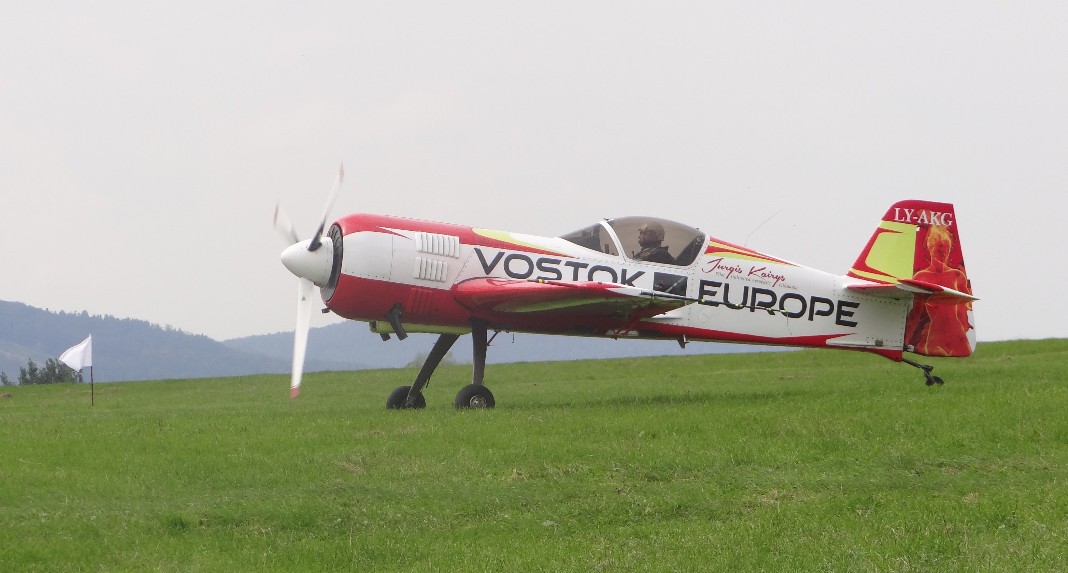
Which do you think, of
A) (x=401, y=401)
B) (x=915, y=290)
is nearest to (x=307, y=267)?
(x=401, y=401)

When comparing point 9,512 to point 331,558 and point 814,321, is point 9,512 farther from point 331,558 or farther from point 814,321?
point 814,321

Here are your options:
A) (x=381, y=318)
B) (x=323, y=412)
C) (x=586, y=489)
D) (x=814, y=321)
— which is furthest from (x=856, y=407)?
(x=323, y=412)

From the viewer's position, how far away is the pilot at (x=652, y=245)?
19328 mm

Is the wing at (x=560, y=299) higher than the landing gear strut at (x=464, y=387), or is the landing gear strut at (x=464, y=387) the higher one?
the wing at (x=560, y=299)

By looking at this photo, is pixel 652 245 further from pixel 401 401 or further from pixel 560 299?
pixel 401 401

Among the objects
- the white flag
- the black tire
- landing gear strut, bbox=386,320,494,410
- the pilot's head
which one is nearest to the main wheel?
landing gear strut, bbox=386,320,494,410

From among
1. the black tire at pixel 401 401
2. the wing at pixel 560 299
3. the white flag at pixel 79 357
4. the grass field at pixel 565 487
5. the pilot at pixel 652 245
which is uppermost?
the pilot at pixel 652 245

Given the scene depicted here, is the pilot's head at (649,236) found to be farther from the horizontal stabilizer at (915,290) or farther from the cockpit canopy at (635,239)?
the horizontal stabilizer at (915,290)

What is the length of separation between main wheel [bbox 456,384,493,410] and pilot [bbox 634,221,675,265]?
147 inches

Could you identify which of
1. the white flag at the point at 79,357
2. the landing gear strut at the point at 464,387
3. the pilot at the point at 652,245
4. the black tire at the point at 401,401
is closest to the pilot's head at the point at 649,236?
the pilot at the point at 652,245

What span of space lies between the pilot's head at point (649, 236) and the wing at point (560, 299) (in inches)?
55.0

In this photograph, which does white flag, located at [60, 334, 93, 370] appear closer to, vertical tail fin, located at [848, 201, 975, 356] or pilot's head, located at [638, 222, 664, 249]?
pilot's head, located at [638, 222, 664, 249]

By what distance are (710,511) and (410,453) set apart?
4304 millimetres

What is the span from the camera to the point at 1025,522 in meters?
8.76
